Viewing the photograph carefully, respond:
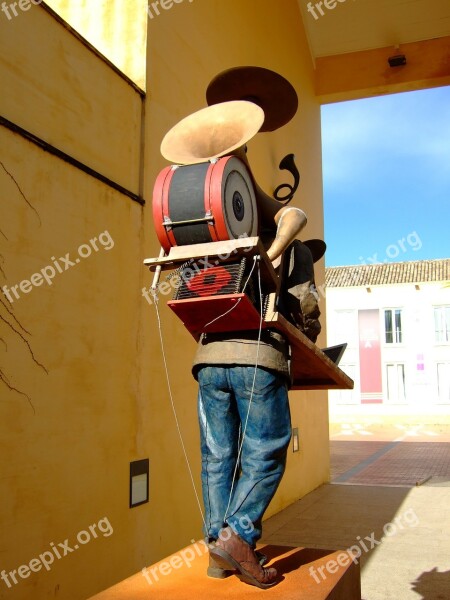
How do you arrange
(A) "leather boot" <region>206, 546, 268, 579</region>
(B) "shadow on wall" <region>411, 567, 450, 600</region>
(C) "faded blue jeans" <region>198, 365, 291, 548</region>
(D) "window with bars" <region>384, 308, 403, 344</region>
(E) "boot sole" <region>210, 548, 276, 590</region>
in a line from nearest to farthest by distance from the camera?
1. (E) "boot sole" <region>210, 548, 276, 590</region>
2. (C) "faded blue jeans" <region>198, 365, 291, 548</region>
3. (A) "leather boot" <region>206, 546, 268, 579</region>
4. (B) "shadow on wall" <region>411, 567, 450, 600</region>
5. (D) "window with bars" <region>384, 308, 403, 344</region>

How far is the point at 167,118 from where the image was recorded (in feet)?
16.5

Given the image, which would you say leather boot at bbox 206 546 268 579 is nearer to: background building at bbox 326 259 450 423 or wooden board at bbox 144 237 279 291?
wooden board at bbox 144 237 279 291

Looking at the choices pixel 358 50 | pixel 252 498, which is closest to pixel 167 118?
pixel 252 498

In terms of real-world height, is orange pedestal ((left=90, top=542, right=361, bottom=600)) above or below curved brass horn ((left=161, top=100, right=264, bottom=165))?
below

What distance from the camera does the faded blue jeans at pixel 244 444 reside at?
8.35ft

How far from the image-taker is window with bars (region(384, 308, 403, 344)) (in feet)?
85.0

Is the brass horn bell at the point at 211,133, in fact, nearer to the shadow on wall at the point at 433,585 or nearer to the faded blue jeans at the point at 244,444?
the faded blue jeans at the point at 244,444

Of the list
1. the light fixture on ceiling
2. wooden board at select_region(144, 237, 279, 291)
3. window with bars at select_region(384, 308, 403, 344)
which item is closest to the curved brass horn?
wooden board at select_region(144, 237, 279, 291)

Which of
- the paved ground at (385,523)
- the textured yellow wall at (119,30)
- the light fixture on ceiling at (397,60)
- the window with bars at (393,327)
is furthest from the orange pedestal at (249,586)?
the window with bars at (393,327)

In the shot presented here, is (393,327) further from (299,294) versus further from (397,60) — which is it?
(299,294)

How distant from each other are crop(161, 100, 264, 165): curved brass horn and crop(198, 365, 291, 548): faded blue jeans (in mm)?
937

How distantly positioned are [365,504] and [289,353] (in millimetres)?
5566

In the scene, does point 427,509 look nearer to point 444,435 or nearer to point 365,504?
point 365,504

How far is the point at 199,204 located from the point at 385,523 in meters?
5.27
